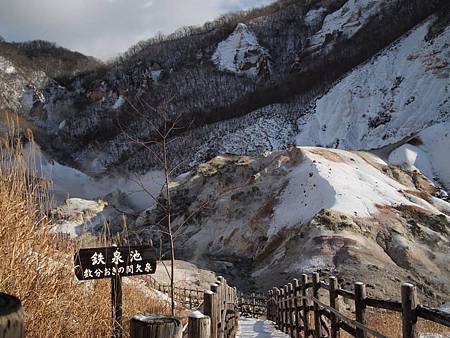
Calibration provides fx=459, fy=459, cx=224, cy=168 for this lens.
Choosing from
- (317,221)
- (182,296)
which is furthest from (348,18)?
(182,296)

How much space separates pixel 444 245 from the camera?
65.1 feet

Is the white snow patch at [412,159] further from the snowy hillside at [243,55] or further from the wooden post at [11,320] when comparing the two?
the snowy hillside at [243,55]

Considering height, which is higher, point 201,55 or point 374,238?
point 201,55

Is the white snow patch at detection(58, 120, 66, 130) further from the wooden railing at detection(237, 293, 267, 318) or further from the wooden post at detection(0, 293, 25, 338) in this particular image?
the wooden post at detection(0, 293, 25, 338)

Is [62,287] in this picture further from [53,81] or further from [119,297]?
[53,81]

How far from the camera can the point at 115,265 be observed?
328cm

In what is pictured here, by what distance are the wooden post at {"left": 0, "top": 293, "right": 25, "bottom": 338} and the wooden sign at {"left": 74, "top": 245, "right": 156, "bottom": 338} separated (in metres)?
2.19

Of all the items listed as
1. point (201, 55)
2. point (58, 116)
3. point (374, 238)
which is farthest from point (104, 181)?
point (374, 238)

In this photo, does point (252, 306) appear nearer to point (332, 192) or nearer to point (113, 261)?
point (332, 192)

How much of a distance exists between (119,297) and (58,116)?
76.5 metres

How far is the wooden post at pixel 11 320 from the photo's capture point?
878 millimetres

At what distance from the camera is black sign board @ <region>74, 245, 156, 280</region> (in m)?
3.08

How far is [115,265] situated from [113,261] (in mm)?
38

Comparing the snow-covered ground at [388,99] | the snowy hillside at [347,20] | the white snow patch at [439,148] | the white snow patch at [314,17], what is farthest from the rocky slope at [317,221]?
the white snow patch at [314,17]
